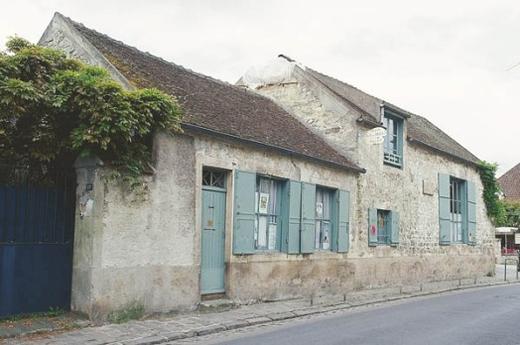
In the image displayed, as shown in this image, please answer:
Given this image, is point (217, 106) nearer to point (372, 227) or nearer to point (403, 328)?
point (372, 227)

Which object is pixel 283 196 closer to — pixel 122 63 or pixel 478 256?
pixel 122 63

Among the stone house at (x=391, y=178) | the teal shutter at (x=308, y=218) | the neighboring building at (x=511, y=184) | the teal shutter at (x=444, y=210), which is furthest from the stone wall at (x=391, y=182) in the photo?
the neighboring building at (x=511, y=184)

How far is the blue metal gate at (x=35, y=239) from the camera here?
333 inches

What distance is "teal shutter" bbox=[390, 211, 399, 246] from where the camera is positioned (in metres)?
17.1

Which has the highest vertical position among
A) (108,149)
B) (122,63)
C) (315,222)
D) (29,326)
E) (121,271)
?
(122,63)

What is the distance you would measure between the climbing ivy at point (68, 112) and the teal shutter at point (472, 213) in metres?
15.4

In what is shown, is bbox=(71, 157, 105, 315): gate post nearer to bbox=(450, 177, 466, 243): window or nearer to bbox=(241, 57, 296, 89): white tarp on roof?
bbox=(241, 57, 296, 89): white tarp on roof

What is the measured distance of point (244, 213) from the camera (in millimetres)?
11758

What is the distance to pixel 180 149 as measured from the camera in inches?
407

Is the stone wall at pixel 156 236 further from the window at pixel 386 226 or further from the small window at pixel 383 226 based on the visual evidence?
the small window at pixel 383 226

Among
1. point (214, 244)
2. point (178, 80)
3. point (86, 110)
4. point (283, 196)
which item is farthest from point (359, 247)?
point (86, 110)

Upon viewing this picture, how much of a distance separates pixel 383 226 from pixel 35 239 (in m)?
11.0

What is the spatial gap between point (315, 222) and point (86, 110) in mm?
7150

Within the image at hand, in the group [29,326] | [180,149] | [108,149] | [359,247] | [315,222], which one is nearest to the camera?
[29,326]
